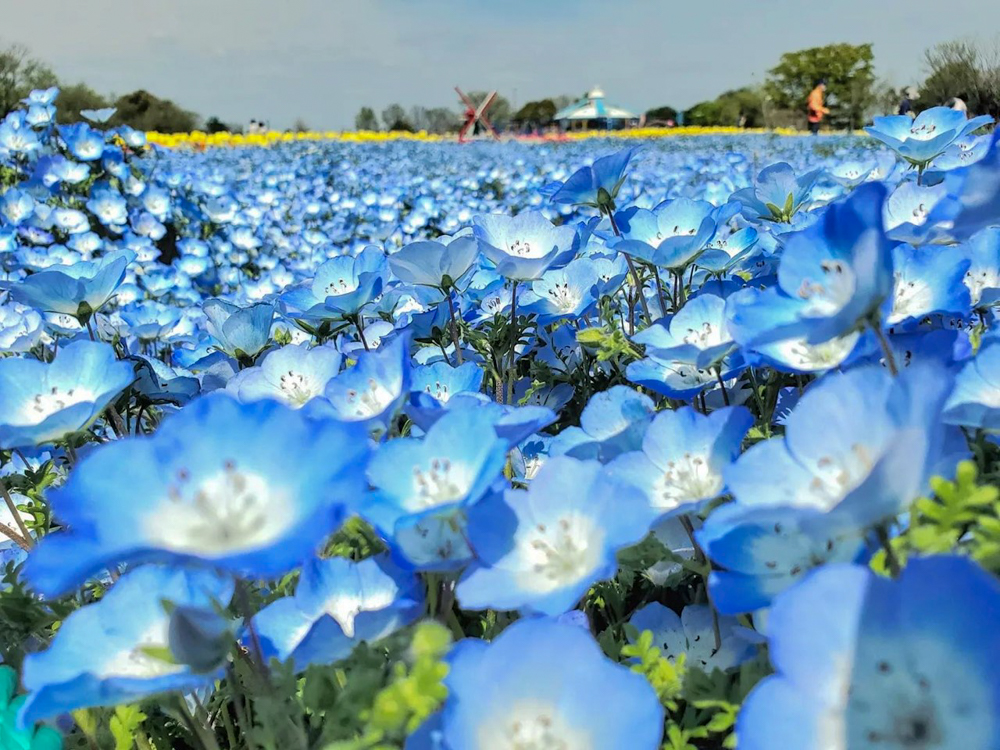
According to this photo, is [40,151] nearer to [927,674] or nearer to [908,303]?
[908,303]

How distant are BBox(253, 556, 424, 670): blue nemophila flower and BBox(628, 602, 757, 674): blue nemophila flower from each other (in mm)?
308

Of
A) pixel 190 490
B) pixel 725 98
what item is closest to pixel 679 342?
pixel 190 490

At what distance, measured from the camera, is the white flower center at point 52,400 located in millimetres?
1282

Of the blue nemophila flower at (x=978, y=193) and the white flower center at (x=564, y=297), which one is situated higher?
the blue nemophila flower at (x=978, y=193)

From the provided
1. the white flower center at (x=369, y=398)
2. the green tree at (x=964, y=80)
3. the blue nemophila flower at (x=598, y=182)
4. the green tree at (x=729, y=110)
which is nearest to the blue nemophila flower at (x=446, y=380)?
the white flower center at (x=369, y=398)

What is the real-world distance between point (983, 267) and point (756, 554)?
3.03ft

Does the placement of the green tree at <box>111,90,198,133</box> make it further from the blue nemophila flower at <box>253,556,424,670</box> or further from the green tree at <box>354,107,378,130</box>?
the blue nemophila flower at <box>253,556,424,670</box>

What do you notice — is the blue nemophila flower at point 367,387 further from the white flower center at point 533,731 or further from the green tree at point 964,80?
the green tree at point 964,80

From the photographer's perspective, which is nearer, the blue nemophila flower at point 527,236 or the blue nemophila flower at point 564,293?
the blue nemophila flower at point 527,236

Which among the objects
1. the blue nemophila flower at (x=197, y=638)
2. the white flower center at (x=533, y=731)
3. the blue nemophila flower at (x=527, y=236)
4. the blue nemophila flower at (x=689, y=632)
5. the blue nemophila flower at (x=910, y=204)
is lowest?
the blue nemophila flower at (x=689, y=632)

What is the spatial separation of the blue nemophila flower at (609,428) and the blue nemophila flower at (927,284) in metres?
0.36

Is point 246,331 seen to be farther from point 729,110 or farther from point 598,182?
point 729,110

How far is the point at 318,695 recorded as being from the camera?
0.72 metres

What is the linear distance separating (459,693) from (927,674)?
35 centimetres
